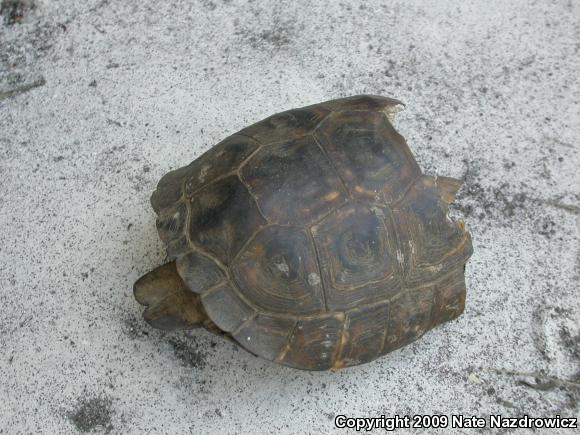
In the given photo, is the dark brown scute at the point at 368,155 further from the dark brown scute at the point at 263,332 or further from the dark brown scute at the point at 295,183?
the dark brown scute at the point at 263,332

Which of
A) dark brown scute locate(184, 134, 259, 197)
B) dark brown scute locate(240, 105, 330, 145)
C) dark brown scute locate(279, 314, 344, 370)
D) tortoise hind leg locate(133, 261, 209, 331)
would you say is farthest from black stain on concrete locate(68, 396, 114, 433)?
dark brown scute locate(240, 105, 330, 145)

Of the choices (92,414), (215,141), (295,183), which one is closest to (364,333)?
(295,183)

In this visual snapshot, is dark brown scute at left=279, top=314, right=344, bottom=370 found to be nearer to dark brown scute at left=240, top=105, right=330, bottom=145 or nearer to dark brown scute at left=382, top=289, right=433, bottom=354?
dark brown scute at left=382, top=289, right=433, bottom=354

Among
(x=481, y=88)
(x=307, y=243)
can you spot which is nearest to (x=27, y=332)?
(x=307, y=243)

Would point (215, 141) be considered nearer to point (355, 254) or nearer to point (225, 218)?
point (225, 218)

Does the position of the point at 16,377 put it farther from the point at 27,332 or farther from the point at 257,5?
the point at 257,5

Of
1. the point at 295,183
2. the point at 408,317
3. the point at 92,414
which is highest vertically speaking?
the point at 295,183

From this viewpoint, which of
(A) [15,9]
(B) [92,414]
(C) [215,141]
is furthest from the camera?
(A) [15,9]
